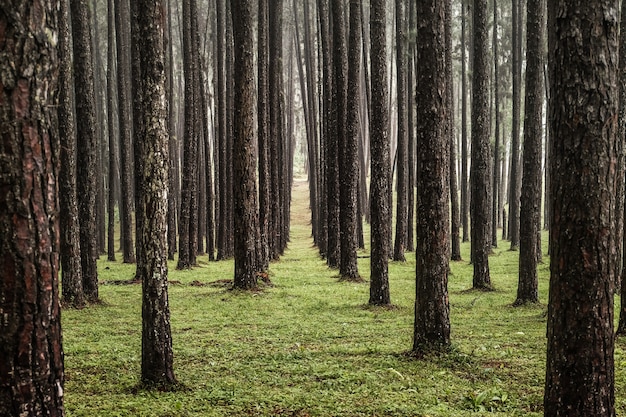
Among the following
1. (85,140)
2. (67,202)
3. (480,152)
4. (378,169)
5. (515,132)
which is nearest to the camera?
(67,202)

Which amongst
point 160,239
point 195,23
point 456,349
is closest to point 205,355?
point 160,239

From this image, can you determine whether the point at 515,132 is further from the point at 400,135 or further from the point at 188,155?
the point at 188,155

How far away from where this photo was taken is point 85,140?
12.2 metres

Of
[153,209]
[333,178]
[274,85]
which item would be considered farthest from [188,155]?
[153,209]

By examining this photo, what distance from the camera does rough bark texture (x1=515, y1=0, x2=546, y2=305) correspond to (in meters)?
11.9

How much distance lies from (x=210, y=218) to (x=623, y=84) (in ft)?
49.7

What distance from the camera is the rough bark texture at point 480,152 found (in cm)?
1425

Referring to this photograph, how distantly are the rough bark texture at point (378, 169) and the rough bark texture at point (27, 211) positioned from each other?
8.46m

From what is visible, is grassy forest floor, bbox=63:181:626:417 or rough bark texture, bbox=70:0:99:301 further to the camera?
rough bark texture, bbox=70:0:99:301

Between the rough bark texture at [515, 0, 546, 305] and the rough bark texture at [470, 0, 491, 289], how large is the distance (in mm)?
2212

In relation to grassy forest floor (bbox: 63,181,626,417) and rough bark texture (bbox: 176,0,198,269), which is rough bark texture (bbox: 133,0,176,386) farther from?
rough bark texture (bbox: 176,0,198,269)

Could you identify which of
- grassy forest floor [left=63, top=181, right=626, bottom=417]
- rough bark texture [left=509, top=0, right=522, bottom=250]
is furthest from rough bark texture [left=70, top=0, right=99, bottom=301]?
rough bark texture [left=509, top=0, right=522, bottom=250]

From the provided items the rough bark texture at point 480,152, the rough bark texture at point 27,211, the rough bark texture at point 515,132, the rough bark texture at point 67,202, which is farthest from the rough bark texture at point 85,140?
the rough bark texture at point 515,132

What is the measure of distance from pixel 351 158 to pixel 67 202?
6490 millimetres
